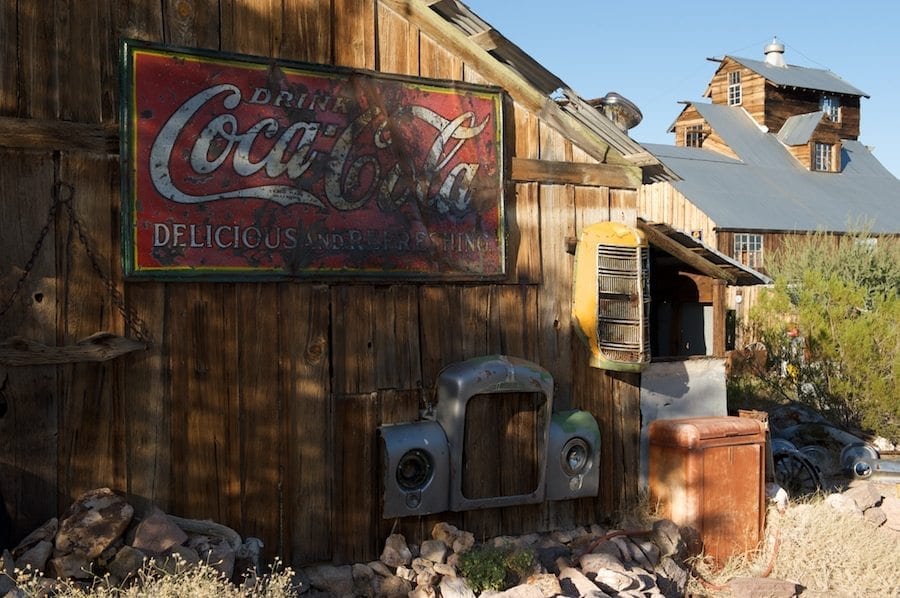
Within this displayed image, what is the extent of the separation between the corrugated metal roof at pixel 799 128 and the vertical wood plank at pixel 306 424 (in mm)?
33934

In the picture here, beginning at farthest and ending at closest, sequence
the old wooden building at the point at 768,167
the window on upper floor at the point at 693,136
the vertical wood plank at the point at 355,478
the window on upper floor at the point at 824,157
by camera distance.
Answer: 1. the window on upper floor at the point at 824,157
2. the window on upper floor at the point at 693,136
3. the old wooden building at the point at 768,167
4. the vertical wood plank at the point at 355,478

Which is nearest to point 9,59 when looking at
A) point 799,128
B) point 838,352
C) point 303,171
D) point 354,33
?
point 303,171

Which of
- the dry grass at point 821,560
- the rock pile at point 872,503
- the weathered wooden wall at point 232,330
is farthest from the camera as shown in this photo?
the rock pile at point 872,503

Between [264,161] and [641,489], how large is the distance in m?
4.83

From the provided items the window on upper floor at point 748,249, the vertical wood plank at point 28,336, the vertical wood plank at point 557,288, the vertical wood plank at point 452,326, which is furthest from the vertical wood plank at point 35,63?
the window on upper floor at point 748,249

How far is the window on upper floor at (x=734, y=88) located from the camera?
39219mm

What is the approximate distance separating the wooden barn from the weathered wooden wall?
0.02 m

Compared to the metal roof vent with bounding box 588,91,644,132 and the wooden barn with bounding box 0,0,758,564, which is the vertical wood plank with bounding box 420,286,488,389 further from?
the metal roof vent with bounding box 588,91,644,132

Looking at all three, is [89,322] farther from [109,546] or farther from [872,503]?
[872,503]

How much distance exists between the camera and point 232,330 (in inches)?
266

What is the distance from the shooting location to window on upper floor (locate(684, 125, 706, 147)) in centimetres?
3569

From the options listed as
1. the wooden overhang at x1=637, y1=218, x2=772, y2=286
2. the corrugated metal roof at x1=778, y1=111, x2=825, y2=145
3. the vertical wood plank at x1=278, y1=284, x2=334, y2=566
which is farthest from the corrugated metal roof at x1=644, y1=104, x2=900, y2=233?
the vertical wood plank at x1=278, y1=284, x2=334, y2=566

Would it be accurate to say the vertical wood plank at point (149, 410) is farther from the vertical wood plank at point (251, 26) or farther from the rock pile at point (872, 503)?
the rock pile at point (872, 503)

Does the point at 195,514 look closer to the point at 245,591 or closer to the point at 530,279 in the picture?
the point at 245,591
